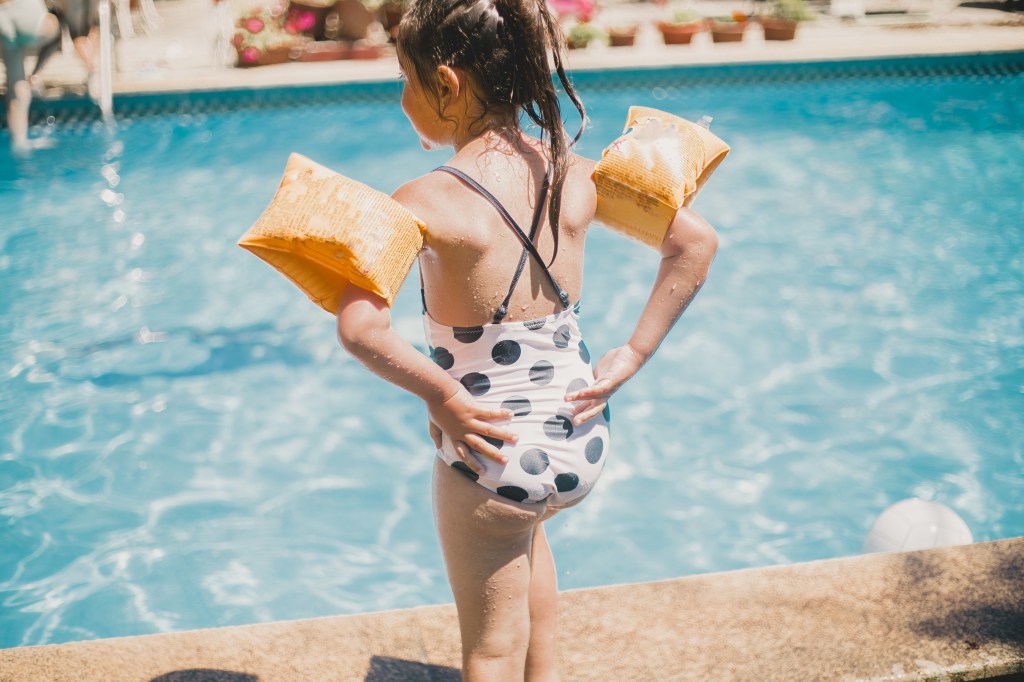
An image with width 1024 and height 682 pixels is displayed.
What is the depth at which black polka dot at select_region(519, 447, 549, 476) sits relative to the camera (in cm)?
183

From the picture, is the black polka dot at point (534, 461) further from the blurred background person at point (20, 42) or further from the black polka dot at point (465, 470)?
the blurred background person at point (20, 42)

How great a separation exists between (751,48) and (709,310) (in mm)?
5820

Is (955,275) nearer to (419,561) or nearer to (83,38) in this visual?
(419,561)

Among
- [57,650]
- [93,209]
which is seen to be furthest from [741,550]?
[93,209]

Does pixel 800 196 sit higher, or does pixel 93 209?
pixel 800 196

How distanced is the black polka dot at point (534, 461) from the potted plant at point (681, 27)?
11.0 metres

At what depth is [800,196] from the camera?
840cm

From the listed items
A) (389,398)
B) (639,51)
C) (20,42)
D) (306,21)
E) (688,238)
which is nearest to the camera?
(688,238)

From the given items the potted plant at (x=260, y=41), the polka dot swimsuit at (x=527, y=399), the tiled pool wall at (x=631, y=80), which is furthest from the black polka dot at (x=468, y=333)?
the potted plant at (x=260, y=41)

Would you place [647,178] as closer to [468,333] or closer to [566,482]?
[468,333]

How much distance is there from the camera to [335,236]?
1.69 meters

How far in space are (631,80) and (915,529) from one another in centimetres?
813

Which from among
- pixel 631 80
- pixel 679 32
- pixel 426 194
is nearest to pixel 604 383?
pixel 426 194

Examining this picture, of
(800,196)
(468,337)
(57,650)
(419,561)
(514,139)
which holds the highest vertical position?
(514,139)
